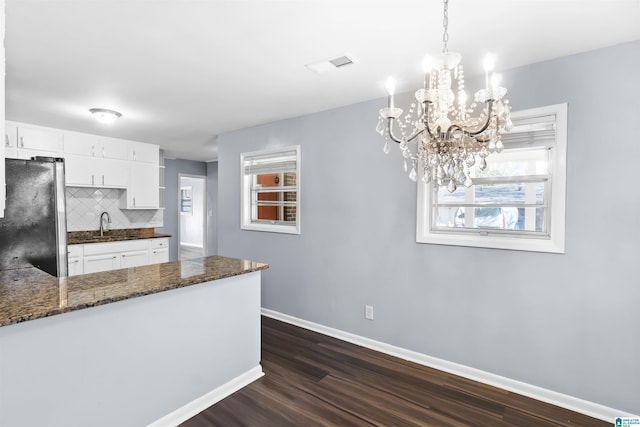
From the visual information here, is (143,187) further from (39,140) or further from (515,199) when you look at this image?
(515,199)

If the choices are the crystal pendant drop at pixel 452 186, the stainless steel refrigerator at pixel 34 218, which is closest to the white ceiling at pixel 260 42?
the stainless steel refrigerator at pixel 34 218

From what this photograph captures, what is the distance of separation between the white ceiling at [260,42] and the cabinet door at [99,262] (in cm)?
202

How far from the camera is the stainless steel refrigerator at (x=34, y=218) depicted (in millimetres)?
2227

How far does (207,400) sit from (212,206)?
18.0ft

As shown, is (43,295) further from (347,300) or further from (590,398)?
(590,398)

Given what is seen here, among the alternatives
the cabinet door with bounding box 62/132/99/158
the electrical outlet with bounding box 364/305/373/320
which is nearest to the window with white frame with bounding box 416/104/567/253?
the electrical outlet with bounding box 364/305/373/320

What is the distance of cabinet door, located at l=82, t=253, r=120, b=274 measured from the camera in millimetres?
4219

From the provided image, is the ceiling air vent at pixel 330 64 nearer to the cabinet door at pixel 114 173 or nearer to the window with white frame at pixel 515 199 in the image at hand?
the window with white frame at pixel 515 199

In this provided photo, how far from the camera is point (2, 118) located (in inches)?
43.4

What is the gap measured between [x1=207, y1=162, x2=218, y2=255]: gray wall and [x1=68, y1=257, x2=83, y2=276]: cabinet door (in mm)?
3093

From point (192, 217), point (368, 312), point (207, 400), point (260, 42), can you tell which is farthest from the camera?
point (192, 217)

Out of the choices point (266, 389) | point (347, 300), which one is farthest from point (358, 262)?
point (266, 389)

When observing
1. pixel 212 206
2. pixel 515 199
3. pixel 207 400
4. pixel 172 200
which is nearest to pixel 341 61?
pixel 515 199

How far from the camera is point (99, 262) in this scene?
14.3 ft
